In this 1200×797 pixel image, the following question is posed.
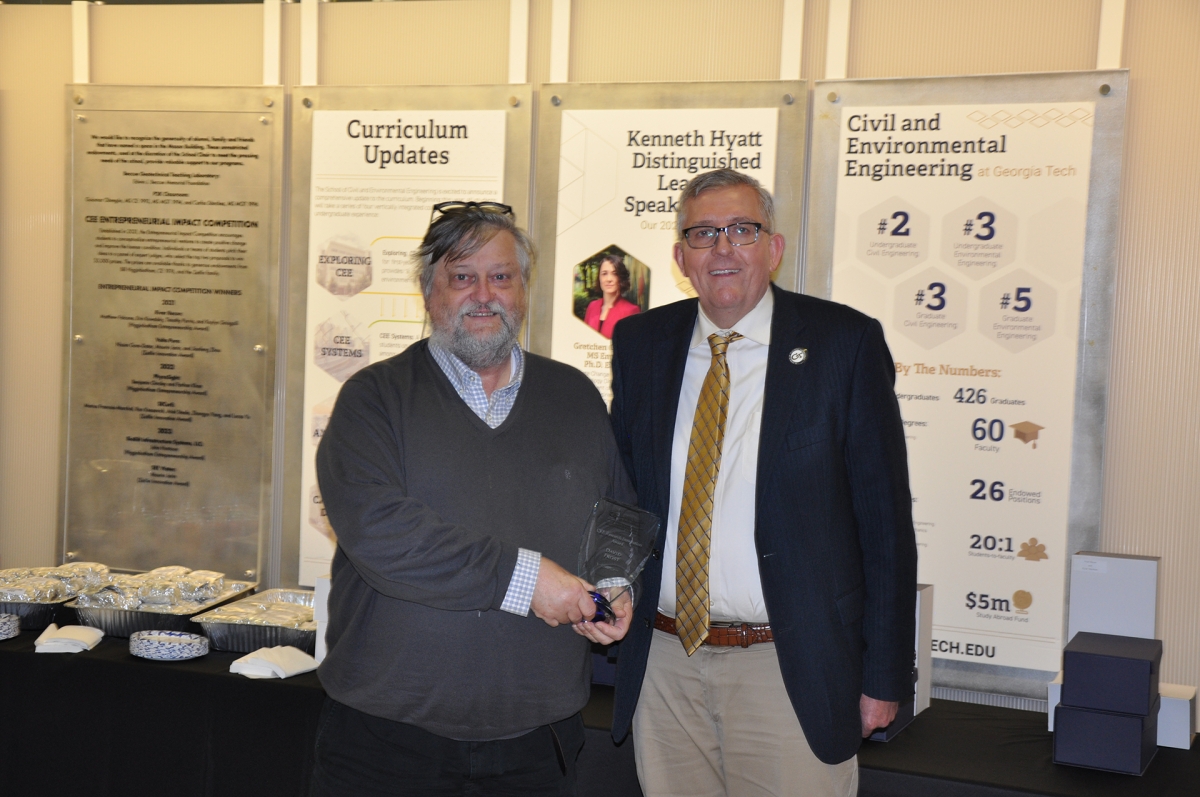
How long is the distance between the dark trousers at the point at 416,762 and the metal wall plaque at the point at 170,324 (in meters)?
1.90

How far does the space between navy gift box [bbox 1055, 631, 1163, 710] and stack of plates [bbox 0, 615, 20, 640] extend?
3.36m

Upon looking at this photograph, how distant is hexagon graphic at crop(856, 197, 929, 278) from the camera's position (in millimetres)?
3193

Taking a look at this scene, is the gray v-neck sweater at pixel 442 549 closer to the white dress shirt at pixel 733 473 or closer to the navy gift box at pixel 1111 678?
the white dress shirt at pixel 733 473

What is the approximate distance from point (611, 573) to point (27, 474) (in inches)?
123

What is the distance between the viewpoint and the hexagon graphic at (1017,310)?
3.07m

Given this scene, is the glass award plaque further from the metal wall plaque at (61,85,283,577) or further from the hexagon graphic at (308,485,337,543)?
the metal wall plaque at (61,85,283,577)

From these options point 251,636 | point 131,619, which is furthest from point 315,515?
point 131,619

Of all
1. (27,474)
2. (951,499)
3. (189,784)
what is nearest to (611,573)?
(951,499)

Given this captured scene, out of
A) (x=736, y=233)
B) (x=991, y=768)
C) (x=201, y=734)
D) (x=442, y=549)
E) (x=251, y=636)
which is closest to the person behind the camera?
(x=442, y=549)

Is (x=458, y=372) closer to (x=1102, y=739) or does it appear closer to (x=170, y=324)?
(x=1102, y=739)

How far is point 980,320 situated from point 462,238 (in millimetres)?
1819

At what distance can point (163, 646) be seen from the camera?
3.13 metres

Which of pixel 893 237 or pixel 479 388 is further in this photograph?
pixel 893 237

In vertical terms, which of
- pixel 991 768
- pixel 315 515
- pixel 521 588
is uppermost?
pixel 521 588
